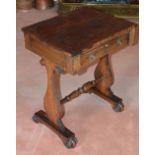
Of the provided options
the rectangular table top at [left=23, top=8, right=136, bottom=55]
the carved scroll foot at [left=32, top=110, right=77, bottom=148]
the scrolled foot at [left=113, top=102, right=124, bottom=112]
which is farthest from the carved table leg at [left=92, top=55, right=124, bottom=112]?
the carved scroll foot at [left=32, top=110, right=77, bottom=148]

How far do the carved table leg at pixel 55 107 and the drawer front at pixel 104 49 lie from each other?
0.21 m

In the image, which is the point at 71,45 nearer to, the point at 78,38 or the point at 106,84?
the point at 78,38

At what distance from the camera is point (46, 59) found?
5.09 feet

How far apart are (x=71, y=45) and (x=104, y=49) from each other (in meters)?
0.17

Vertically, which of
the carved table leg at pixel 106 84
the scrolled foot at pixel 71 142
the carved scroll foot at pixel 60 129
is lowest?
the scrolled foot at pixel 71 142

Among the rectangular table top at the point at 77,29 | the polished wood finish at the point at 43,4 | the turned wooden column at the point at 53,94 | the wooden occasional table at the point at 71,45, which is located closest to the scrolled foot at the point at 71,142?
the wooden occasional table at the point at 71,45

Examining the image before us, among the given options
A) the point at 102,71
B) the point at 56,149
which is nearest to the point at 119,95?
the point at 102,71

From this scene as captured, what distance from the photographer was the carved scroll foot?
5.39ft

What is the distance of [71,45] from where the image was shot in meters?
1.42

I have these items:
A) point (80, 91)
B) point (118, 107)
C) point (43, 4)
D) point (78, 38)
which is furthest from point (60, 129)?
point (43, 4)

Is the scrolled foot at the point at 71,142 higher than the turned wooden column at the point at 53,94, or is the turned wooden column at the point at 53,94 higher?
the turned wooden column at the point at 53,94

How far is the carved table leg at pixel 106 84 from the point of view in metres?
1.85

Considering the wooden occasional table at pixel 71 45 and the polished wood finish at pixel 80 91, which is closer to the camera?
the wooden occasional table at pixel 71 45

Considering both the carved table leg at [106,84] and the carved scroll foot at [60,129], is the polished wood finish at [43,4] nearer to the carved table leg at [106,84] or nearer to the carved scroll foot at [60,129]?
the carved table leg at [106,84]
